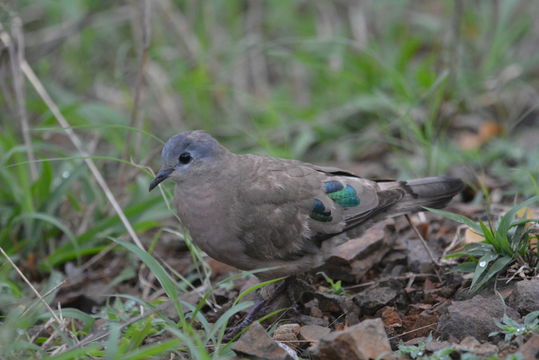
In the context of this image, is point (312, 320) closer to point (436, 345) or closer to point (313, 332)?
point (313, 332)

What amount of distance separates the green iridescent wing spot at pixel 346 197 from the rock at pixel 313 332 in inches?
32.3

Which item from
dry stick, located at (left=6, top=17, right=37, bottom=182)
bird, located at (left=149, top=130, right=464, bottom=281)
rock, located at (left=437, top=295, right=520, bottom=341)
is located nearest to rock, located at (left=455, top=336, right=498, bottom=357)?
rock, located at (left=437, top=295, right=520, bottom=341)

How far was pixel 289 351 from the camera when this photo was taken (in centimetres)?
321

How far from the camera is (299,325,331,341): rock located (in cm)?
341

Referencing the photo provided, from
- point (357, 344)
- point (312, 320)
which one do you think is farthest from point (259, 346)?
point (312, 320)

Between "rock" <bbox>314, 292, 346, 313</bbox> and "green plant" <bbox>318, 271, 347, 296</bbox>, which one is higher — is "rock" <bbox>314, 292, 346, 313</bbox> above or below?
below

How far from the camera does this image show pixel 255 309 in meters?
4.02

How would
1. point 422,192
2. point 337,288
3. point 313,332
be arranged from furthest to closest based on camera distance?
1. point 422,192
2. point 337,288
3. point 313,332

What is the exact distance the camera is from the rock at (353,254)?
4117 mm

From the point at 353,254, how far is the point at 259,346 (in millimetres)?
1138


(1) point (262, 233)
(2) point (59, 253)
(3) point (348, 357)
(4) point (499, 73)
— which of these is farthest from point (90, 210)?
(4) point (499, 73)

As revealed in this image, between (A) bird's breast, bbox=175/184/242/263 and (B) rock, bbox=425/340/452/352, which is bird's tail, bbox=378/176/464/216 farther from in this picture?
(B) rock, bbox=425/340/452/352

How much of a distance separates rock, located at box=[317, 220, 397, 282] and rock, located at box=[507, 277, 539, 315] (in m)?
1.02

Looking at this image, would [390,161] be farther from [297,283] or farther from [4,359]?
[4,359]
